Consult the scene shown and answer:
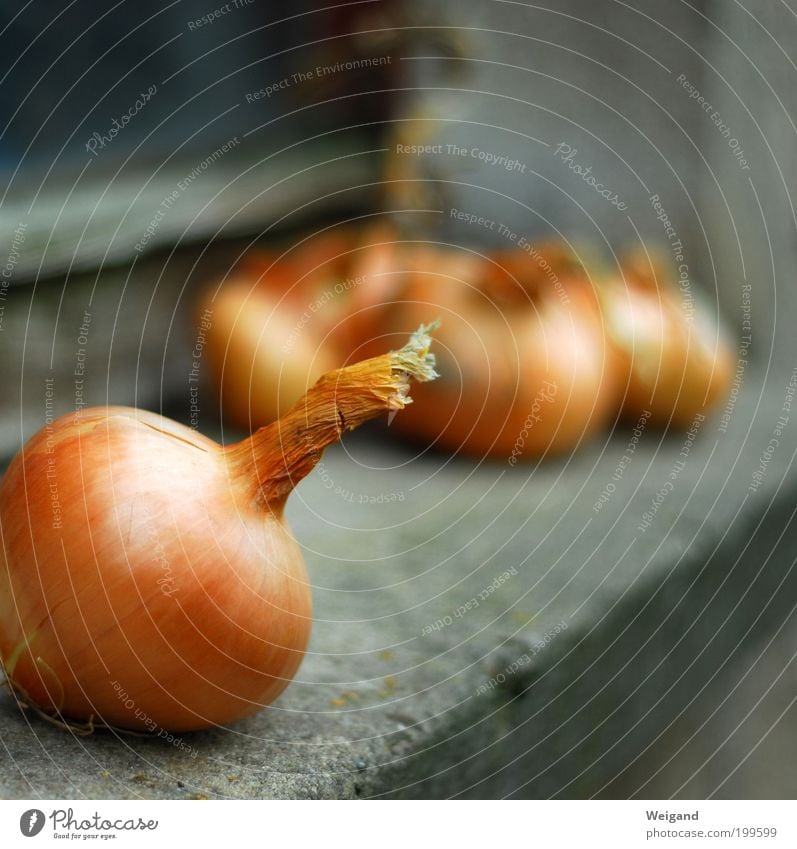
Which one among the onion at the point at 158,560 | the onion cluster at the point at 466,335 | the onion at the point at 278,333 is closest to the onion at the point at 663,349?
the onion cluster at the point at 466,335

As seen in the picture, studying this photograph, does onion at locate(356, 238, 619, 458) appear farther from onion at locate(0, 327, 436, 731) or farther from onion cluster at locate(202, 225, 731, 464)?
onion at locate(0, 327, 436, 731)

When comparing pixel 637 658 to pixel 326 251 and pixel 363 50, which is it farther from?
pixel 363 50

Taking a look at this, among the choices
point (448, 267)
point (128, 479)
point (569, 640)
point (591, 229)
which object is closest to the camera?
point (128, 479)

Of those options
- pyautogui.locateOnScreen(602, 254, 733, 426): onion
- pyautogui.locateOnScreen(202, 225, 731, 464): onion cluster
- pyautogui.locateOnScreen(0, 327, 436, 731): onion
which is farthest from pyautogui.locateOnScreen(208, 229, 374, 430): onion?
pyautogui.locateOnScreen(0, 327, 436, 731): onion

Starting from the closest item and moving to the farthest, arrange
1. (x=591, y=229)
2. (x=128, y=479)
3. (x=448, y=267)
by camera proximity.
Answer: (x=128, y=479) < (x=448, y=267) < (x=591, y=229)

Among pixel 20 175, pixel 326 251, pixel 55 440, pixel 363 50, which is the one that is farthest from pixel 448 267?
pixel 55 440

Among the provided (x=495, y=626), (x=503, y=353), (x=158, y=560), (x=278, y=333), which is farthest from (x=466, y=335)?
(x=158, y=560)

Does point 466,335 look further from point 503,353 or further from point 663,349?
point 663,349
